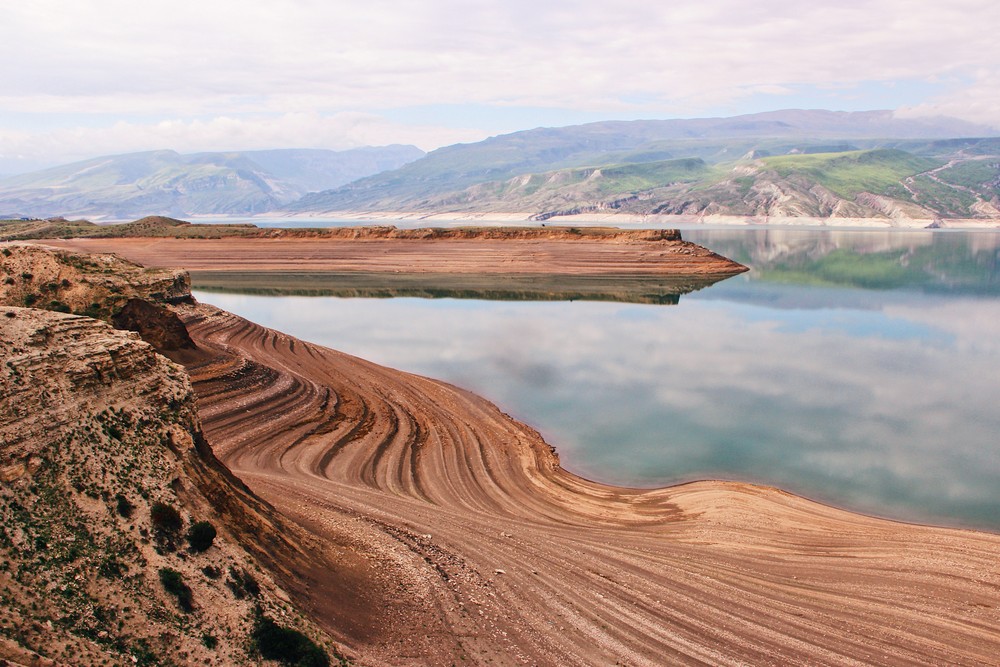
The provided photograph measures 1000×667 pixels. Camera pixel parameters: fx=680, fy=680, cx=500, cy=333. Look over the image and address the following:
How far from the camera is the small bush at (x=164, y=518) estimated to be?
9.46m

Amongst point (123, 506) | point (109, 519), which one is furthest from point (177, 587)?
point (123, 506)

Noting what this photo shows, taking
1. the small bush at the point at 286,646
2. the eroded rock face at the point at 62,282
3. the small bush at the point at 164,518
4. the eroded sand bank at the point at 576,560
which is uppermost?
the eroded rock face at the point at 62,282

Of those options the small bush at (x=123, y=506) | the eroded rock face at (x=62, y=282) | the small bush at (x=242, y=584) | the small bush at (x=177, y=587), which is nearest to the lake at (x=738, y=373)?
the small bush at (x=242, y=584)

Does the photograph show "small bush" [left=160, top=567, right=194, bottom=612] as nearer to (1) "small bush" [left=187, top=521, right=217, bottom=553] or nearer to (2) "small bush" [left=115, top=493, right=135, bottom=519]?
(1) "small bush" [left=187, top=521, right=217, bottom=553]

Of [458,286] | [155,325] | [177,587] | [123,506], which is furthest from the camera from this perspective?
[458,286]

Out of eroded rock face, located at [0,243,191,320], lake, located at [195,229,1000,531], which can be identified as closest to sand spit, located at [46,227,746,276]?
lake, located at [195,229,1000,531]

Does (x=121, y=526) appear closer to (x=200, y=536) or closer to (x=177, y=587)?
(x=200, y=536)

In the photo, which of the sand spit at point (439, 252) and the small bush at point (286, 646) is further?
the sand spit at point (439, 252)

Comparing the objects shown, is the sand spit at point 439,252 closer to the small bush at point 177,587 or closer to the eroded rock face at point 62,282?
the eroded rock face at point 62,282

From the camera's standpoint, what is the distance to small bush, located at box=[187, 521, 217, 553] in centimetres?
955

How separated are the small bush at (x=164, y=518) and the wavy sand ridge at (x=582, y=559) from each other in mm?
2386

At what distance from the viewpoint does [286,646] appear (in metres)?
8.66

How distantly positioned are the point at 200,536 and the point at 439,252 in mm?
84379

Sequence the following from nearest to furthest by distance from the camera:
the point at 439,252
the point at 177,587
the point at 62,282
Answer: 1. the point at 177,587
2. the point at 62,282
3. the point at 439,252
